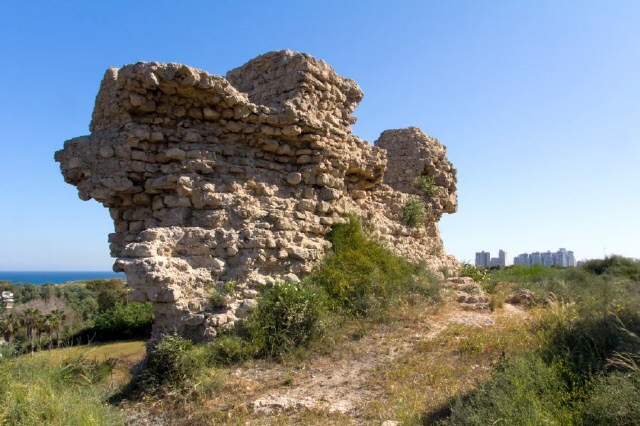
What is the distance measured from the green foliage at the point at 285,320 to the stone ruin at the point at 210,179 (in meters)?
0.24

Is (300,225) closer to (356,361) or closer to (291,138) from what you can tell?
(291,138)

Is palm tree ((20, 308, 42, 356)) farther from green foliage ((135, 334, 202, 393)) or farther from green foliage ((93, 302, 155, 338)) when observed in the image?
green foliage ((135, 334, 202, 393))

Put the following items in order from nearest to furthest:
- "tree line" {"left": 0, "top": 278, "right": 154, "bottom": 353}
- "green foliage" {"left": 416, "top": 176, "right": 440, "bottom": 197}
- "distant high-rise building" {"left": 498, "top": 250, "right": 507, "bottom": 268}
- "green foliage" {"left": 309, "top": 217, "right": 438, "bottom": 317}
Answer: "green foliage" {"left": 309, "top": 217, "right": 438, "bottom": 317} → "green foliage" {"left": 416, "top": 176, "right": 440, "bottom": 197} → "tree line" {"left": 0, "top": 278, "right": 154, "bottom": 353} → "distant high-rise building" {"left": 498, "top": 250, "right": 507, "bottom": 268}

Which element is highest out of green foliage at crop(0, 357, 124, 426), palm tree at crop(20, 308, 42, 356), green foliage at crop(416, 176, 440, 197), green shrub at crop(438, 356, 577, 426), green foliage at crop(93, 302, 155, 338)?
green foliage at crop(416, 176, 440, 197)

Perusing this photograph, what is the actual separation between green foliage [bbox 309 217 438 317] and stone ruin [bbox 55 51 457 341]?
0.24 metres

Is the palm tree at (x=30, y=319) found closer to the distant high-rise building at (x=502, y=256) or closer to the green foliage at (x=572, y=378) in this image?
the green foliage at (x=572, y=378)

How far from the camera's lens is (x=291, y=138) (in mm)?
6895

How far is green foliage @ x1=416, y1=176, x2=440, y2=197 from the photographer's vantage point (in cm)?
1009

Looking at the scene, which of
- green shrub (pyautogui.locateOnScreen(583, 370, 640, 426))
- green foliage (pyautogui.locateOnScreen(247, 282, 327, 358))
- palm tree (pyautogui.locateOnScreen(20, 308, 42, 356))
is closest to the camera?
green shrub (pyautogui.locateOnScreen(583, 370, 640, 426))

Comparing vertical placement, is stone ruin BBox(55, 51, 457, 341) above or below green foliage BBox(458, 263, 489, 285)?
above

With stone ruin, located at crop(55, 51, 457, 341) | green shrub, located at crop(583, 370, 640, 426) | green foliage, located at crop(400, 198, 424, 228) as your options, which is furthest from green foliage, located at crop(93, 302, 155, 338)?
green shrub, located at crop(583, 370, 640, 426)

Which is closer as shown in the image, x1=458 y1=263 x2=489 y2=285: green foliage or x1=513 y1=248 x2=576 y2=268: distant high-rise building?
x1=458 y1=263 x2=489 y2=285: green foliage

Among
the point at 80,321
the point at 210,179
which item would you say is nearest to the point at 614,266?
the point at 210,179

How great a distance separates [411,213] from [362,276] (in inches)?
115
